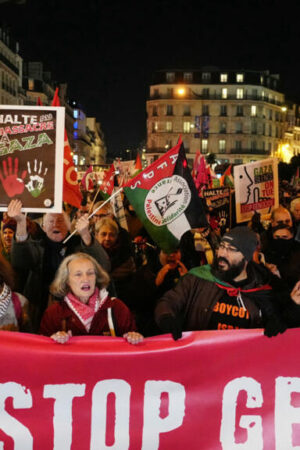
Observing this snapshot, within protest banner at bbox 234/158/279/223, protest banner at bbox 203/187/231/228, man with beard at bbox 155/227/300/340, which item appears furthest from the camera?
protest banner at bbox 203/187/231/228

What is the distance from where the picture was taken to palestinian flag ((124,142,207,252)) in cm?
550

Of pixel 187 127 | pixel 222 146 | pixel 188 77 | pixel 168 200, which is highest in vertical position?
pixel 188 77

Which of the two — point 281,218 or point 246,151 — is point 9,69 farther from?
point 281,218

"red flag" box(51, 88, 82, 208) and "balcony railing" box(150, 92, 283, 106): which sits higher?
"balcony railing" box(150, 92, 283, 106)

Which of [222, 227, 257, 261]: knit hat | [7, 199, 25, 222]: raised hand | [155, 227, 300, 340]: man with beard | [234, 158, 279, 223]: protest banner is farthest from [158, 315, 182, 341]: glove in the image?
[234, 158, 279, 223]: protest banner

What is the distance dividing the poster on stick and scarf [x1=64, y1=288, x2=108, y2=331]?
67cm

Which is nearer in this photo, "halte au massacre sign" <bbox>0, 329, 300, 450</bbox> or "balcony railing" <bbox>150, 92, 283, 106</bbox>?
"halte au massacre sign" <bbox>0, 329, 300, 450</bbox>

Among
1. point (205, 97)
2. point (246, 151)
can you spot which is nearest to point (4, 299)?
point (205, 97)

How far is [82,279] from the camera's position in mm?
4227

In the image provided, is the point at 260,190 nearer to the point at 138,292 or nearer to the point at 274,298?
the point at 138,292

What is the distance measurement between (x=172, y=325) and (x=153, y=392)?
1.42 feet

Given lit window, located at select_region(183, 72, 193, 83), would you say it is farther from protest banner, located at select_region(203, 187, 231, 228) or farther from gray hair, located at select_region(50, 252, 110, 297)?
gray hair, located at select_region(50, 252, 110, 297)

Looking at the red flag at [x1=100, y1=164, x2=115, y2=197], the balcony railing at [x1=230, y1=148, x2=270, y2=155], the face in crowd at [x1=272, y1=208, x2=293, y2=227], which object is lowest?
the face in crowd at [x1=272, y1=208, x2=293, y2=227]

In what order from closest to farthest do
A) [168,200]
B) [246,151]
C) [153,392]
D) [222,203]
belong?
[153,392] < [168,200] < [222,203] < [246,151]
